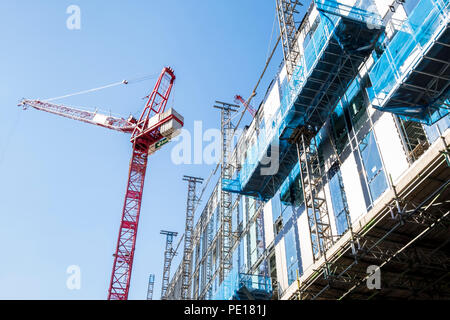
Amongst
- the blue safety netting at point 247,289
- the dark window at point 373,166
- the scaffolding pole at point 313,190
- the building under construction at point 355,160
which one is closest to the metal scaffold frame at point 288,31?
the building under construction at point 355,160

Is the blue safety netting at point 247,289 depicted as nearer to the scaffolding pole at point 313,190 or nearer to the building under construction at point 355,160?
the building under construction at point 355,160

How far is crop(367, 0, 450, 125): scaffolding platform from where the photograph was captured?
49.7 ft

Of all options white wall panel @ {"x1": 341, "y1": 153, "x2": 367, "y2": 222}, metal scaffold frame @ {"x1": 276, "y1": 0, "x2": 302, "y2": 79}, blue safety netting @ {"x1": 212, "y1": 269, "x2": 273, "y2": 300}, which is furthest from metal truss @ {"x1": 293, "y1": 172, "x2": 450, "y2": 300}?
metal scaffold frame @ {"x1": 276, "y1": 0, "x2": 302, "y2": 79}

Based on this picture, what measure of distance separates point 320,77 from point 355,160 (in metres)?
4.80

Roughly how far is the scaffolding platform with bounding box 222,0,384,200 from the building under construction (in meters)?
0.06

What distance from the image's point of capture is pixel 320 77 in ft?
73.9

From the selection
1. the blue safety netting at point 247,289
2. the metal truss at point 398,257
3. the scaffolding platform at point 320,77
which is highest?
the scaffolding platform at point 320,77

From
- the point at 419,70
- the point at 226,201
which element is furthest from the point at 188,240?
the point at 419,70

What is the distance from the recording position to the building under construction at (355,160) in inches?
618

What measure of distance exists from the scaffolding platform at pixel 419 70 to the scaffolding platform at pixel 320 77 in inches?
145

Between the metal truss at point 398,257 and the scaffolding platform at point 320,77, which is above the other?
the scaffolding platform at point 320,77

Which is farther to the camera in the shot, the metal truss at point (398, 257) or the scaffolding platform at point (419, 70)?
the metal truss at point (398, 257)

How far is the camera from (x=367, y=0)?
21.0m
